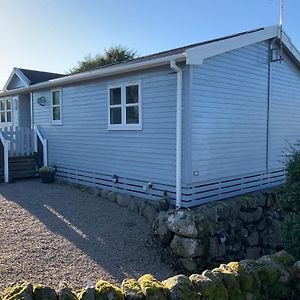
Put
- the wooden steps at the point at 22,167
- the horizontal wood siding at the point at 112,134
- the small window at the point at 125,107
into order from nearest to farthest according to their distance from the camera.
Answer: the horizontal wood siding at the point at 112,134
the small window at the point at 125,107
the wooden steps at the point at 22,167

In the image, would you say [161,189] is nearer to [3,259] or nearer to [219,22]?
[3,259]

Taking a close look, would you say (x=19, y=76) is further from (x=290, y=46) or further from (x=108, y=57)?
(x=108, y=57)

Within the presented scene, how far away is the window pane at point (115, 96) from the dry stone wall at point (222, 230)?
3.59m

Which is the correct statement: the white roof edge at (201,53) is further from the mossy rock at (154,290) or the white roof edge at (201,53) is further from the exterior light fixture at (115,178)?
the mossy rock at (154,290)

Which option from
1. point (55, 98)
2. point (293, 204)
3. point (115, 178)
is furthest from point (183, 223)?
point (55, 98)

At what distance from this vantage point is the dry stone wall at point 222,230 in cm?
600

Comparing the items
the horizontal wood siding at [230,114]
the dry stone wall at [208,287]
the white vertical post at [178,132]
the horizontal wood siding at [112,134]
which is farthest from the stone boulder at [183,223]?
the dry stone wall at [208,287]

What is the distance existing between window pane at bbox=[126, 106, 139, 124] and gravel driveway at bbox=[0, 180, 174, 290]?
7.03 ft

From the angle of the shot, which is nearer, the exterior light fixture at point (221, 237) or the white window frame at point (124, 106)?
the exterior light fixture at point (221, 237)

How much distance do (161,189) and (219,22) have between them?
22.0 feet

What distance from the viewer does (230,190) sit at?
864 centimetres

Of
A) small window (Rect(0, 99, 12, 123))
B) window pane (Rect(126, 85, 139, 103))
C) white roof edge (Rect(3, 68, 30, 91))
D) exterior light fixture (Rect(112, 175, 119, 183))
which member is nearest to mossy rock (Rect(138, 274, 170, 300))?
window pane (Rect(126, 85, 139, 103))

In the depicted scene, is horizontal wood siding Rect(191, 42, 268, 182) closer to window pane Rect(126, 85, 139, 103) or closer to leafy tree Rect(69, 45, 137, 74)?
window pane Rect(126, 85, 139, 103)

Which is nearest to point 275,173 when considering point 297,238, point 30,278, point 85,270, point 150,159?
point 150,159
